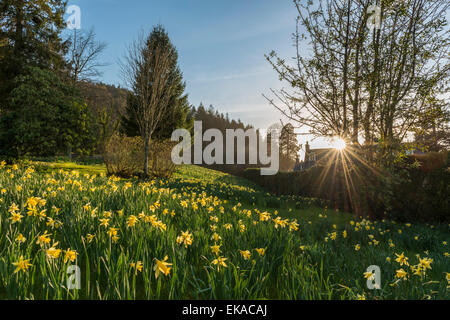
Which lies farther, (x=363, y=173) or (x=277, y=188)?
(x=277, y=188)

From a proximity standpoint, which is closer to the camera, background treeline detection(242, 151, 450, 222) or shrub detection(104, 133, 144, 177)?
background treeline detection(242, 151, 450, 222)

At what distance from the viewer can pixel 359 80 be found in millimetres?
4969

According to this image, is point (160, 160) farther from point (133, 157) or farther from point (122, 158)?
point (122, 158)

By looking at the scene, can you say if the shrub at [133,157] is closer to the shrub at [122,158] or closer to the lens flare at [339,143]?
the shrub at [122,158]

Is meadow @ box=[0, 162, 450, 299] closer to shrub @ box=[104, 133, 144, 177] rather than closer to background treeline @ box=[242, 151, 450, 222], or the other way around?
background treeline @ box=[242, 151, 450, 222]

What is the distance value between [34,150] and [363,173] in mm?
12973

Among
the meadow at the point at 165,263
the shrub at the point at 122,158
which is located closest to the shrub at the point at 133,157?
the shrub at the point at 122,158

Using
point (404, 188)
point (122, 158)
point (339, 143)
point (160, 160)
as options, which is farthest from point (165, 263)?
point (160, 160)

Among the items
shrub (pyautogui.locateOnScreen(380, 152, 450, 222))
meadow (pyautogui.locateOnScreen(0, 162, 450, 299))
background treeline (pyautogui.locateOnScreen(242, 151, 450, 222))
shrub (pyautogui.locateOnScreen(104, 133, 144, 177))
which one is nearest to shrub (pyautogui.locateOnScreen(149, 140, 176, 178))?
shrub (pyautogui.locateOnScreen(104, 133, 144, 177))

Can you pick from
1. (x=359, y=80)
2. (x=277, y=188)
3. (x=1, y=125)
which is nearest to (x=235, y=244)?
(x=359, y=80)
